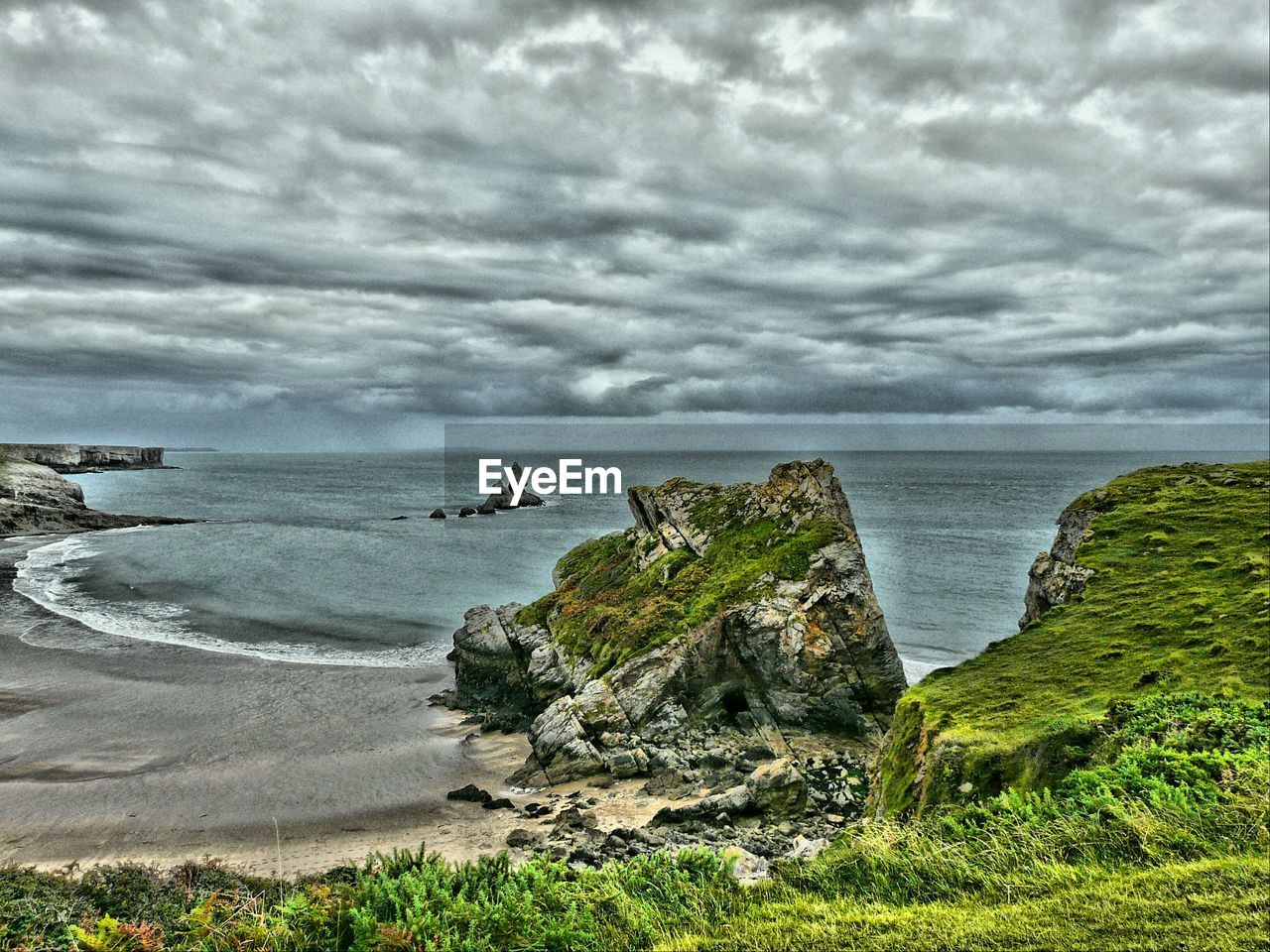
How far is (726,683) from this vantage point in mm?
28609

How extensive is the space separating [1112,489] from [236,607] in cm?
5558

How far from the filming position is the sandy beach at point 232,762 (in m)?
22.7

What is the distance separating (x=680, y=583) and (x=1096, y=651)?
1822cm

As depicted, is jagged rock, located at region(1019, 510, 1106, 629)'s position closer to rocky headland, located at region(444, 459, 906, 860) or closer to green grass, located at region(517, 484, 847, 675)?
rocky headland, located at region(444, 459, 906, 860)

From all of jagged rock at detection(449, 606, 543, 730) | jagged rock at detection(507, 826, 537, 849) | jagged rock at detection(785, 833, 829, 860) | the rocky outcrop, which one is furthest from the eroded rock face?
the rocky outcrop

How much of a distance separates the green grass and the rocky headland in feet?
0.29

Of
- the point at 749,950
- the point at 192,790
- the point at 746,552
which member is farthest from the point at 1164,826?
the point at 192,790

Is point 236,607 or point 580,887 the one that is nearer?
point 580,887

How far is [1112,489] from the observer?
27.6 meters

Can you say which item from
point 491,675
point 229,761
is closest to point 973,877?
point 229,761

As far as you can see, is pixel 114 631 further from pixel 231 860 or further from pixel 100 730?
pixel 231 860

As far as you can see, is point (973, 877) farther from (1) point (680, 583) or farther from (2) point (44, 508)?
(2) point (44, 508)

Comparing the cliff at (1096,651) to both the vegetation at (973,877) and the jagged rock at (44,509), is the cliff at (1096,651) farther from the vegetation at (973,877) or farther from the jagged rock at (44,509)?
the jagged rock at (44,509)

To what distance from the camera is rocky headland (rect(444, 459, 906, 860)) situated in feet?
70.7
